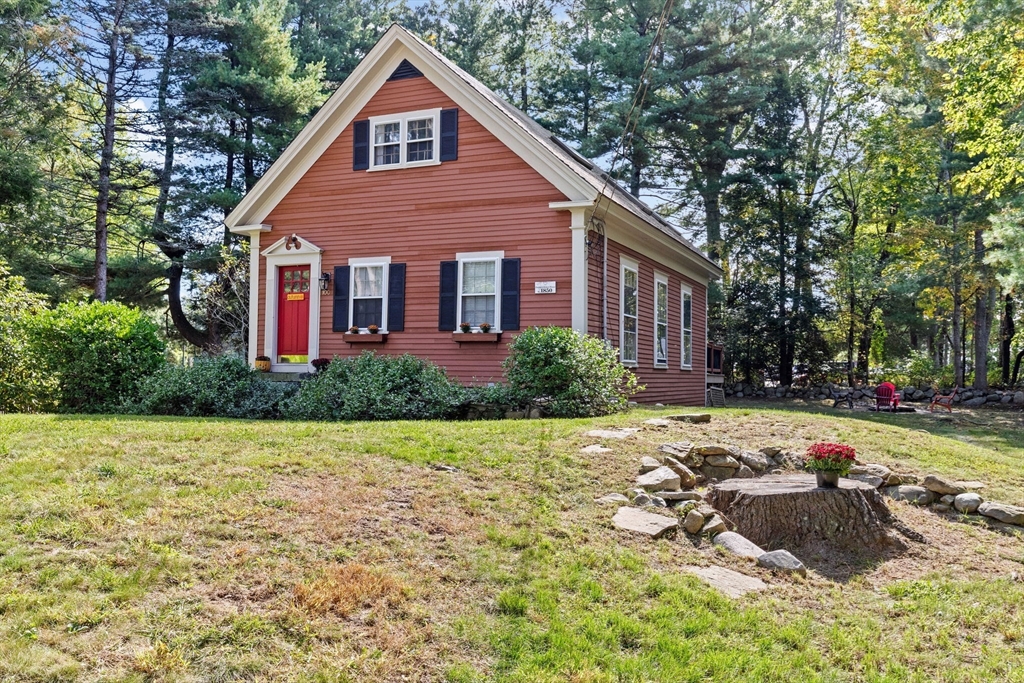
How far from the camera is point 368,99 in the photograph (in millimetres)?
13828

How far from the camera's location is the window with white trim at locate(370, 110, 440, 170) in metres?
13.4

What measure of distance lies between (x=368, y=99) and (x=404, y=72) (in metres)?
0.86

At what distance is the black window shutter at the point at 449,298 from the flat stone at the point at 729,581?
27.6 ft

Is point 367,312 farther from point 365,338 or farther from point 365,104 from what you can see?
point 365,104

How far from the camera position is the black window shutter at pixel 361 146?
13.8 m

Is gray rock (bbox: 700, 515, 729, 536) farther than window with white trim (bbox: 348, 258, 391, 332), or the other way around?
window with white trim (bbox: 348, 258, 391, 332)

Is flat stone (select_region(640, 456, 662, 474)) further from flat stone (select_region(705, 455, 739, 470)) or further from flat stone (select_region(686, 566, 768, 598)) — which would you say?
flat stone (select_region(686, 566, 768, 598))

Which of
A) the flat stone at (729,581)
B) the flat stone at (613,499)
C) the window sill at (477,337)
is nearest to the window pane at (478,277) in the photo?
the window sill at (477,337)

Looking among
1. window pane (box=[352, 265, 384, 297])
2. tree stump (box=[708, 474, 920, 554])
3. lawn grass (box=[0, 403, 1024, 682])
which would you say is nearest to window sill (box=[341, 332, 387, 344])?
window pane (box=[352, 265, 384, 297])

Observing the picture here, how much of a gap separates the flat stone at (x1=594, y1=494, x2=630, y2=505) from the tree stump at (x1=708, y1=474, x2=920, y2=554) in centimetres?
90

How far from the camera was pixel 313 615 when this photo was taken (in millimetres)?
3809

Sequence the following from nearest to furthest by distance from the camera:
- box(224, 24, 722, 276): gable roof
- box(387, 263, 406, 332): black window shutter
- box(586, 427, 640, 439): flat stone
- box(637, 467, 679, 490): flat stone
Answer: box(637, 467, 679, 490): flat stone < box(586, 427, 640, 439): flat stone < box(224, 24, 722, 276): gable roof < box(387, 263, 406, 332): black window shutter

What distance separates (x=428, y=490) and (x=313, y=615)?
2.00 meters

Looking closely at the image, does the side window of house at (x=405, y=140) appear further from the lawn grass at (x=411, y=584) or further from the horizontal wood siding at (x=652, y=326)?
the lawn grass at (x=411, y=584)
